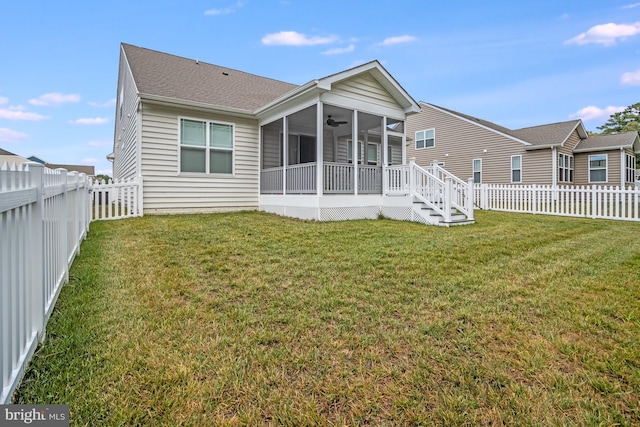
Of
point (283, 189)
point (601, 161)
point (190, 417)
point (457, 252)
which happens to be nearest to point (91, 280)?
point (190, 417)

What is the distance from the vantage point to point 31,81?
1948 cm

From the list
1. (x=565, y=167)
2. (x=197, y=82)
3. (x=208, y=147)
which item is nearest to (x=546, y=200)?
(x=565, y=167)

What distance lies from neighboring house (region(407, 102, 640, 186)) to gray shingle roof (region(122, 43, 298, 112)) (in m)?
12.6

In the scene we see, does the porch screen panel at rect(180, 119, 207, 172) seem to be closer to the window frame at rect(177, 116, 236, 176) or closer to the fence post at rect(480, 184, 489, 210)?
the window frame at rect(177, 116, 236, 176)

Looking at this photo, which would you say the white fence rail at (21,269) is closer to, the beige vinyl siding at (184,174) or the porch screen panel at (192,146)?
the beige vinyl siding at (184,174)

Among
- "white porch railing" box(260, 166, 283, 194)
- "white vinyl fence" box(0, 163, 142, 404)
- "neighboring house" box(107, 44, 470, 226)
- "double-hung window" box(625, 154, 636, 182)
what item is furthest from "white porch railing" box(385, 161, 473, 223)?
"double-hung window" box(625, 154, 636, 182)

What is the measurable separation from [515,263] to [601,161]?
21.4 meters

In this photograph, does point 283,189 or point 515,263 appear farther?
point 283,189

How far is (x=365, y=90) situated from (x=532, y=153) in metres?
14.3

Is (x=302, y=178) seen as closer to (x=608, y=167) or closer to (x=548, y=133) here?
(x=548, y=133)

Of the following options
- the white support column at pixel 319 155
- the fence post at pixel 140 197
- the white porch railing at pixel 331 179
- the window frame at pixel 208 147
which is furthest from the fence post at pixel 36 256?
the window frame at pixel 208 147

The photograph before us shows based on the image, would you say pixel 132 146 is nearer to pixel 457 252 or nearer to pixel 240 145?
pixel 240 145

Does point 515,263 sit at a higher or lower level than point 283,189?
lower

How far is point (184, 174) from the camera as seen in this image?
30.7 feet
